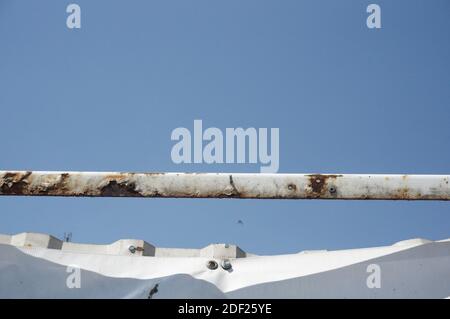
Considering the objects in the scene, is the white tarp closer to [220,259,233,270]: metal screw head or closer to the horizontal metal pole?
[220,259,233,270]: metal screw head

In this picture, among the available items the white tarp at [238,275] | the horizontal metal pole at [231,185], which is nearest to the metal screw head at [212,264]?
the white tarp at [238,275]

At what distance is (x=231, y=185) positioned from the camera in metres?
1.27

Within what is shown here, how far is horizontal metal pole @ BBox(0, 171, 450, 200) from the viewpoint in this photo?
1271 mm

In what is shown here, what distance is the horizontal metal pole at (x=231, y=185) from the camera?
4.17 feet

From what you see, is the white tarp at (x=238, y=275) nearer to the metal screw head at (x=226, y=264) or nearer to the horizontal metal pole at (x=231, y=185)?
the metal screw head at (x=226, y=264)

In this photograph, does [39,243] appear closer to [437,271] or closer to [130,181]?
[130,181]

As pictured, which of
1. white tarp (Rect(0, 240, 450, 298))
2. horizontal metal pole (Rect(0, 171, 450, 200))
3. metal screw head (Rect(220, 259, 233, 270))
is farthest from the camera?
metal screw head (Rect(220, 259, 233, 270))

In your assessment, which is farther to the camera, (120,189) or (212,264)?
(212,264)

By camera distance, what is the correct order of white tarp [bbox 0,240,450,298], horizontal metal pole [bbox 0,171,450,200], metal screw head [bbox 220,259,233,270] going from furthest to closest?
metal screw head [bbox 220,259,233,270] < white tarp [bbox 0,240,450,298] < horizontal metal pole [bbox 0,171,450,200]

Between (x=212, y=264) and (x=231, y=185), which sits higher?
(x=231, y=185)

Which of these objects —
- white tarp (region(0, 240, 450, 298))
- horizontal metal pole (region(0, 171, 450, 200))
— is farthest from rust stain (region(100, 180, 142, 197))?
white tarp (region(0, 240, 450, 298))

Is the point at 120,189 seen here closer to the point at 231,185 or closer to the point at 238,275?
the point at 231,185

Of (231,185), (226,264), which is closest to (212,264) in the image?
(226,264)

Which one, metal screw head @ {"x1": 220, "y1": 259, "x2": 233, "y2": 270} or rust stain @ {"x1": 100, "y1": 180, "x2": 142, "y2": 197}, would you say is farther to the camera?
metal screw head @ {"x1": 220, "y1": 259, "x2": 233, "y2": 270}
